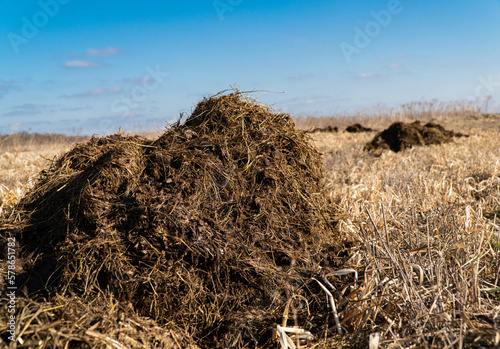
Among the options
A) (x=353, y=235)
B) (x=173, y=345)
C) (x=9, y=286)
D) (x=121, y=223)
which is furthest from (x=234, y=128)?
(x=9, y=286)

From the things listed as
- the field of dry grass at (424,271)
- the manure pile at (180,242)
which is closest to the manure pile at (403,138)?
the field of dry grass at (424,271)

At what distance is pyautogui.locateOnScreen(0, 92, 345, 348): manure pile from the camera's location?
2.57 meters

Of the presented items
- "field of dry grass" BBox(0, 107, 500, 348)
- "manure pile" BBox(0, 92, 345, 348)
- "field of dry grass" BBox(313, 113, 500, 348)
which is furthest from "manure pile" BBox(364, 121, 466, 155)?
"manure pile" BBox(0, 92, 345, 348)

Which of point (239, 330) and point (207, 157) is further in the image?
point (207, 157)

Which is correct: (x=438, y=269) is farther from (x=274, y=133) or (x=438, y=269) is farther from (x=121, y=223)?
(x=121, y=223)

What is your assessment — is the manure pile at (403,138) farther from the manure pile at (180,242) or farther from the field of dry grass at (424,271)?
the manure pile at (180,242)

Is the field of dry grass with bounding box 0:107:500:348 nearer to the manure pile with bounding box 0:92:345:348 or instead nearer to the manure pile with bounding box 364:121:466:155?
the manure pile with bounding box 0:92:345:348

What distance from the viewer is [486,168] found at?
6754 millimetres

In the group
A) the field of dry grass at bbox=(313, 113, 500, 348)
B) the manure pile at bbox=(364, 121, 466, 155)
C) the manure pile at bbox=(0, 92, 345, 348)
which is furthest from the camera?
the manure pile at bbox=(364, 121, 466, 155)

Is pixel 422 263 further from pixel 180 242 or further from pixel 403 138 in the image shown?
pixel 403 138

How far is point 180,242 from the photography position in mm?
2799

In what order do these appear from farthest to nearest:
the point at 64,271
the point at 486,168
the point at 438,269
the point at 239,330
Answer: the point at 486,168
the point at 64,271
the point at 239,330
the point at 438,269

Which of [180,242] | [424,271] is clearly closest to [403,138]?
[424,271]

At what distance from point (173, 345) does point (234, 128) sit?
6.80 feet
